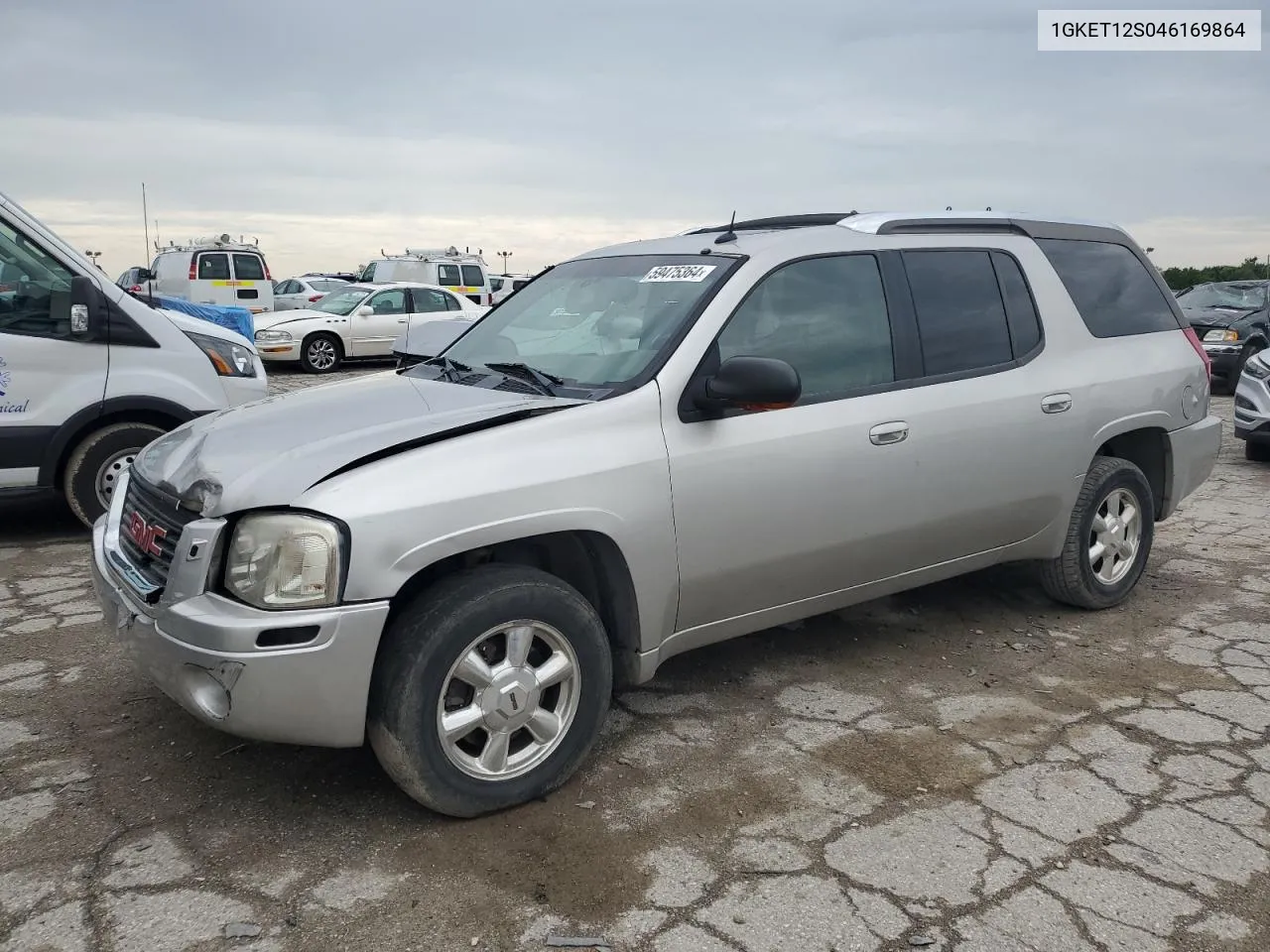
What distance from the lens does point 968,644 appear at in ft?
15.2

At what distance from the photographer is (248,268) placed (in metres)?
22.0

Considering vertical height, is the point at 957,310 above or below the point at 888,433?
above

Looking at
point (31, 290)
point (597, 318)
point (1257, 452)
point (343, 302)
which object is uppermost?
point (343, 302)

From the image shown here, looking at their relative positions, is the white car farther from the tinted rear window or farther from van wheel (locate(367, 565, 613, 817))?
van wheel (locate(367, 565, 613, 817))

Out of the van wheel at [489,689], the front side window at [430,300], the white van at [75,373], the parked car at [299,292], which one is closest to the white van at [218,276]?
the parked car at [299,292]

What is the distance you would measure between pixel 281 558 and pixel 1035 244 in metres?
3.58

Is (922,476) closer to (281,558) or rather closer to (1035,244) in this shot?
(1035,244)

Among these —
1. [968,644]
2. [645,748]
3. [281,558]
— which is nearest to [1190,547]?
[968,644]

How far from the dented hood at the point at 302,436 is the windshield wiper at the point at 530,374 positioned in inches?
4.4

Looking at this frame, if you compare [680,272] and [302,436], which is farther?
[680,272]

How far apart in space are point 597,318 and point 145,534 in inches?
66.4

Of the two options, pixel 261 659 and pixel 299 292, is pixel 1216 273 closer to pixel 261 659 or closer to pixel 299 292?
pixel 299 292

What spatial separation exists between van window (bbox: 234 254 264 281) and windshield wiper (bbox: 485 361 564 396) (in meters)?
19.6

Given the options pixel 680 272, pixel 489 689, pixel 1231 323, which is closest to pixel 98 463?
pixel 680 272
